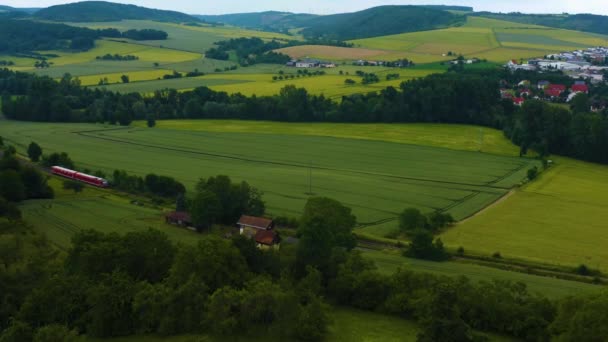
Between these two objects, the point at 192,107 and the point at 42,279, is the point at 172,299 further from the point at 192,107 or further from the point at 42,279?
the point at 192,107

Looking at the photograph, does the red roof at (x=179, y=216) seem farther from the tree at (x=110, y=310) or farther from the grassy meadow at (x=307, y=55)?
the grassy meadow at (x=307, y=55)

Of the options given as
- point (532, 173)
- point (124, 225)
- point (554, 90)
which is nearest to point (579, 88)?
point (554, 90)

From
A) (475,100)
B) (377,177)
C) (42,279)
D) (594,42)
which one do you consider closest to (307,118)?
(475,100)

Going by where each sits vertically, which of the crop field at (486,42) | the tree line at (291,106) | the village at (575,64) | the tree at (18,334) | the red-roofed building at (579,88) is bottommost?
the tree at (18,334)

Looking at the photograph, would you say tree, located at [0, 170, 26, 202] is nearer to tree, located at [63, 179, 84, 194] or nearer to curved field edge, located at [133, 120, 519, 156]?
tree, located at [63, 179, 84, 194]

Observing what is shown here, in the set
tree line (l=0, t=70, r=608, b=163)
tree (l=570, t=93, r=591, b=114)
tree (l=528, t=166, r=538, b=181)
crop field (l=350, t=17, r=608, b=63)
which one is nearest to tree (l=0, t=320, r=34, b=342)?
tree (l=528, t=166, r=538, b=181)

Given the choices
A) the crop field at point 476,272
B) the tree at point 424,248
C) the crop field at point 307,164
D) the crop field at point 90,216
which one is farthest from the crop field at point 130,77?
the crop field at point 476,272

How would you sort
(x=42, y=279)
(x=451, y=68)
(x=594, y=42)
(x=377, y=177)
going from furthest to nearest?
1. (x=594, y=42)
2. (x=451, y=68)
3. (x=377, y=177)
4. (x=42, y=279)
